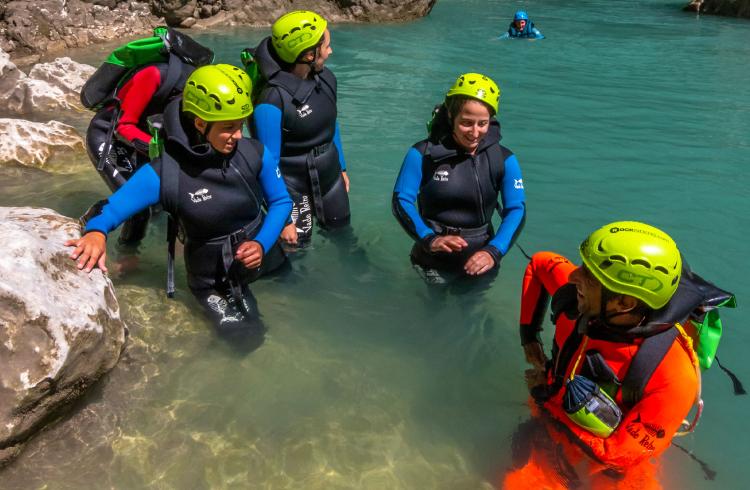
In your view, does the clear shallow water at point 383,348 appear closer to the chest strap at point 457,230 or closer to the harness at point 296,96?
the chest strap at point 457,230

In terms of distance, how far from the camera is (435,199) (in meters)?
4.71

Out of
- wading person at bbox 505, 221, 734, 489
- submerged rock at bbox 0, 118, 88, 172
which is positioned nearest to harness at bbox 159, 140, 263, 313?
wading person at bbox 505, 221, 734, 489

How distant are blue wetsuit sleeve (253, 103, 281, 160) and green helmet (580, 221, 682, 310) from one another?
3.02 meters

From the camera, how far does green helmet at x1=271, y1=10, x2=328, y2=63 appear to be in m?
4.86

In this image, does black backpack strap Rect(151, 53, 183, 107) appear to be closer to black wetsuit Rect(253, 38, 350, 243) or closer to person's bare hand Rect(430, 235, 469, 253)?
black wetsuit Rect(253, 38, 350, 243)

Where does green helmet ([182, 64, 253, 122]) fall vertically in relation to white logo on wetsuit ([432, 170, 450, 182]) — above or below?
above

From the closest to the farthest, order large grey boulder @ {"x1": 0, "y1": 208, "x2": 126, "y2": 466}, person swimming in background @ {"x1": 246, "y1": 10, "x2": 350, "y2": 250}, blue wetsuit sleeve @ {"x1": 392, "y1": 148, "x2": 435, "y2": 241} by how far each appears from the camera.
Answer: large grey boulder @ {"x1": 0, "y1": 208, "x2": 126, "y2": 466} < blue wetsuit sleeve @ {"x1": 392, "y1": 148, "x2": 435, "y2": 241} < person swimming in background @ {"x1": 246, "y1": 10, "x2": 350, "y2": 250}

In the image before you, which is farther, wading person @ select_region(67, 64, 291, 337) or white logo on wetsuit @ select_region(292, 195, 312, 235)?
white logo on wetsuit @ select_region(292, 195, 312, 235)

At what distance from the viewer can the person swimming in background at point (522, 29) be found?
16750 millimetres

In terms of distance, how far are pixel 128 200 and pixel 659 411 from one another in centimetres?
315

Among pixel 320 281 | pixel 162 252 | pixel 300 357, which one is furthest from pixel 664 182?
pixel 162 252

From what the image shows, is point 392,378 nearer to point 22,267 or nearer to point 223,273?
point 223,273

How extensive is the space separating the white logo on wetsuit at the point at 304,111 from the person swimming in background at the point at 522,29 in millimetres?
13135

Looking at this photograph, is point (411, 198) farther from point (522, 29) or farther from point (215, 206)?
point (522, 29)
